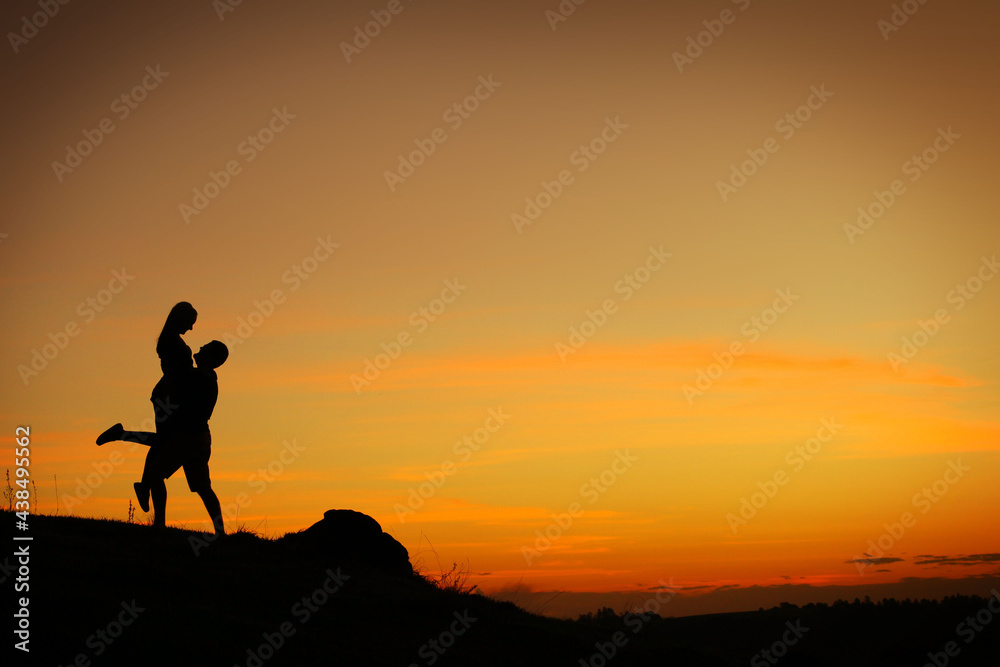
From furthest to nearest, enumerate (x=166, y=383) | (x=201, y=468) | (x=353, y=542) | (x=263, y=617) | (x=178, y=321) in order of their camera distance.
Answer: (x=353, y=542) < (x=201, y=468) < (x=166, y=383) < (x=178, y=321) < (x=263, y=617)

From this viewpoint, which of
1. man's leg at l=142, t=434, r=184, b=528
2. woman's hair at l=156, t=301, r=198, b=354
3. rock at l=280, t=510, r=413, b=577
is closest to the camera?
woman's hair at l=156, t=301, r=198, b=354

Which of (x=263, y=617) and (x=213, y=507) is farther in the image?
(x=213, y=507)

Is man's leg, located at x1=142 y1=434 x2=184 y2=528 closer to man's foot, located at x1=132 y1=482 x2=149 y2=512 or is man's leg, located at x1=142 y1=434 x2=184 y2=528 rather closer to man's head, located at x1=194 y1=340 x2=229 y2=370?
man's foot, located at x1=132 y1=482 x2=149 y2=512

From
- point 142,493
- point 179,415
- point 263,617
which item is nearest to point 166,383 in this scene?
point 179,415

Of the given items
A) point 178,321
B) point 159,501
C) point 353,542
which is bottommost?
point 159,501

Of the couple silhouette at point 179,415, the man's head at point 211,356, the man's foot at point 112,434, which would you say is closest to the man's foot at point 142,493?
the couple silhouette at point 179,415

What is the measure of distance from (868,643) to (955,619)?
10.8ft

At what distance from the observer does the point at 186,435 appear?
14164 mm

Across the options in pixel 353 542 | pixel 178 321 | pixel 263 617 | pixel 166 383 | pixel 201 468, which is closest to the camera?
pixel 263 617

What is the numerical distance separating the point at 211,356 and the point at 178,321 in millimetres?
789

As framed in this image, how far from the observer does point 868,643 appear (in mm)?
29281

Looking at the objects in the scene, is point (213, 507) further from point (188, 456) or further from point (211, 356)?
point (211, 356)

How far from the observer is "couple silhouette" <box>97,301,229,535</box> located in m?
13.7

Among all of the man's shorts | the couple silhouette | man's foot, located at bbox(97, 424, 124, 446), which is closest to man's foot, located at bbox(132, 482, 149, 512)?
the couple silhouette
